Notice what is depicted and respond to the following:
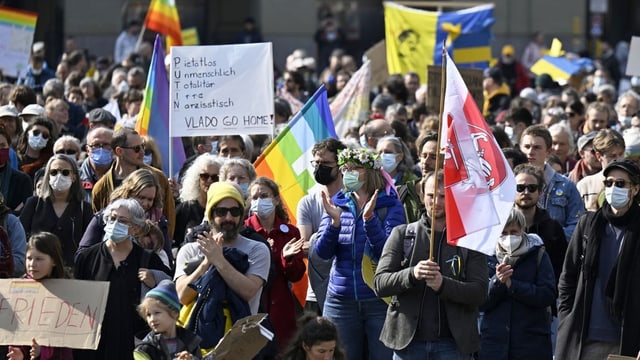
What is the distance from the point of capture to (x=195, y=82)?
40.6ft

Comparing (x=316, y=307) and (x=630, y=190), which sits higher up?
(x=630, y=190)

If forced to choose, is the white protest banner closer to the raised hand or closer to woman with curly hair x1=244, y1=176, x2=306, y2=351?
woman with curly hair x1=244, y1=176, x2=306, y2=351

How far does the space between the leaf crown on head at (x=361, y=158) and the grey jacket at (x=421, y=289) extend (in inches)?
40.6

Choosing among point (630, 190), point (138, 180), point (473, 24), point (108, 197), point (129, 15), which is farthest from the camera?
point (129, 15)

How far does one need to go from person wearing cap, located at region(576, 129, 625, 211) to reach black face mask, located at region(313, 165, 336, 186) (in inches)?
74.0

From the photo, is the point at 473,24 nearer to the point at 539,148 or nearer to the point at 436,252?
the point at 539,148

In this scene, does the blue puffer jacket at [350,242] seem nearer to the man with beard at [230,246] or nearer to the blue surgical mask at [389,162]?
the man with beard at [230,246]

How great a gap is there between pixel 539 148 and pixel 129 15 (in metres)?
22.4

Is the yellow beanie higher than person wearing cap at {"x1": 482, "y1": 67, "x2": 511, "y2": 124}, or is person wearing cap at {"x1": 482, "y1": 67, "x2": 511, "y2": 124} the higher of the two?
the yellow beanie

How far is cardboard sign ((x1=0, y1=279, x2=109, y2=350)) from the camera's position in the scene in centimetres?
865

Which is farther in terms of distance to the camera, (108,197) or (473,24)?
(473,24)

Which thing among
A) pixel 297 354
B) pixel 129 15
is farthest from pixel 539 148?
pixel 129 15

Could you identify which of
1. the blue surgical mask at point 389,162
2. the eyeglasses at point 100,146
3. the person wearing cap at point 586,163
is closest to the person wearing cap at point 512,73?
the person wearing cap at point 586,163

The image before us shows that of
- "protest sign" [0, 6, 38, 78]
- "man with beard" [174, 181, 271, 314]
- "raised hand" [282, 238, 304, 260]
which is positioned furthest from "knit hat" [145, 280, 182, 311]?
"protest sign" [0, 6, 38, 78]
